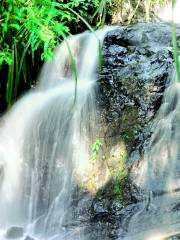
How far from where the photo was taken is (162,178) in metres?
3.43

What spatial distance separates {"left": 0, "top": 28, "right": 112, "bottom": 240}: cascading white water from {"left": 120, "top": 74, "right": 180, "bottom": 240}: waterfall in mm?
579

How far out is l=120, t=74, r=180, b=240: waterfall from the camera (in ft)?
10.1

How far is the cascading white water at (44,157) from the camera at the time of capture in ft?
12.3

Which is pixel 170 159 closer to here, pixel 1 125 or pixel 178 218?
pixel 178 218

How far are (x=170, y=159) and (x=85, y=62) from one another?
194 cm

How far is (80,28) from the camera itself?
5770 millimetres

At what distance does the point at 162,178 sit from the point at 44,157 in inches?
46.9

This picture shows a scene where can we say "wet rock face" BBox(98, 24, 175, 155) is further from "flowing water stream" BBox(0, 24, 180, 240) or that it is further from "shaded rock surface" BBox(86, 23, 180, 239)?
"flowing water stream" BBox(0, 24, 180, 240)

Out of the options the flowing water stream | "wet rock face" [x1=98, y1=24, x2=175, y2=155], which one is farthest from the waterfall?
"wet rock face" [x1=98, y1=24, x2=175, y2=155]

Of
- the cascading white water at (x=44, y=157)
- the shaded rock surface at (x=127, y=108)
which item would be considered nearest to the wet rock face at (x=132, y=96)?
the shaded rock surface at (x=127, y=108)

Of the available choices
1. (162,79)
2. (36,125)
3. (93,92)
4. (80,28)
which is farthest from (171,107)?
(80,28)

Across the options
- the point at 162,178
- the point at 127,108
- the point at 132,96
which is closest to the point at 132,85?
the point at 132,96

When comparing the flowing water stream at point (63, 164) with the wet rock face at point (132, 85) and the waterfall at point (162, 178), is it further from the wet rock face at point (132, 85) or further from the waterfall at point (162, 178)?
the wet rock face at point (132, 85)

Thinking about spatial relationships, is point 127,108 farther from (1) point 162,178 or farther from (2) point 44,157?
(2) point 44,157
